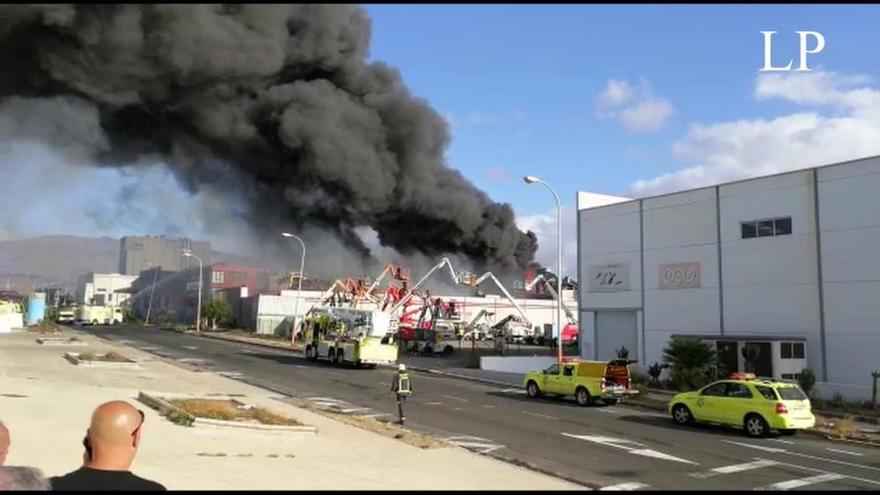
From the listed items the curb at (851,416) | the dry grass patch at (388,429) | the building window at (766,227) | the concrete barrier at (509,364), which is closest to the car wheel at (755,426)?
the curb at (851,416)

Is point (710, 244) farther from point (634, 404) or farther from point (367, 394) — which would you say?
point (367, 394)

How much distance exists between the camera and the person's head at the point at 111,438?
274 centimetres

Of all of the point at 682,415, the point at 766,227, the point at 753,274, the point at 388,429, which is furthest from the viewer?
the point at 753,274

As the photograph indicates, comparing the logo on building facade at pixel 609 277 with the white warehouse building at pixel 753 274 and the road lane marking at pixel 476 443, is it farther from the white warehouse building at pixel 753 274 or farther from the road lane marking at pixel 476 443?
the road lane marking at pixel 476 443

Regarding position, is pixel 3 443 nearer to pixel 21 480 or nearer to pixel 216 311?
pixel 21 480

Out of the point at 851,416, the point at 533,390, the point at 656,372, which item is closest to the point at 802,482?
the point at 851,416

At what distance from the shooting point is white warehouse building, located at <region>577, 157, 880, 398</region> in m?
23.2

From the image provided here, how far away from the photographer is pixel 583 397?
21.1m

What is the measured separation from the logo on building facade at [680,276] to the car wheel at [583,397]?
949 cm

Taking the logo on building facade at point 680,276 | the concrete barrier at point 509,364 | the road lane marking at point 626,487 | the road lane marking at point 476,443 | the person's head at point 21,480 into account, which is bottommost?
the road lane marking at point 626,487

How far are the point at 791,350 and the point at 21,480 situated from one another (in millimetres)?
25141

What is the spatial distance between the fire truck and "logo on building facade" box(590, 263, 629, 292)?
939 centimetres

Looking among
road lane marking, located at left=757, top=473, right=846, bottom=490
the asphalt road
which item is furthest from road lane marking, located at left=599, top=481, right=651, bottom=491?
road lane marking, located at left=757, top=473, right=846, bottom=490

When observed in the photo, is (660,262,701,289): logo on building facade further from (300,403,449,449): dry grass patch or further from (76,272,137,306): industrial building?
(76,272,137,306): industrial building
